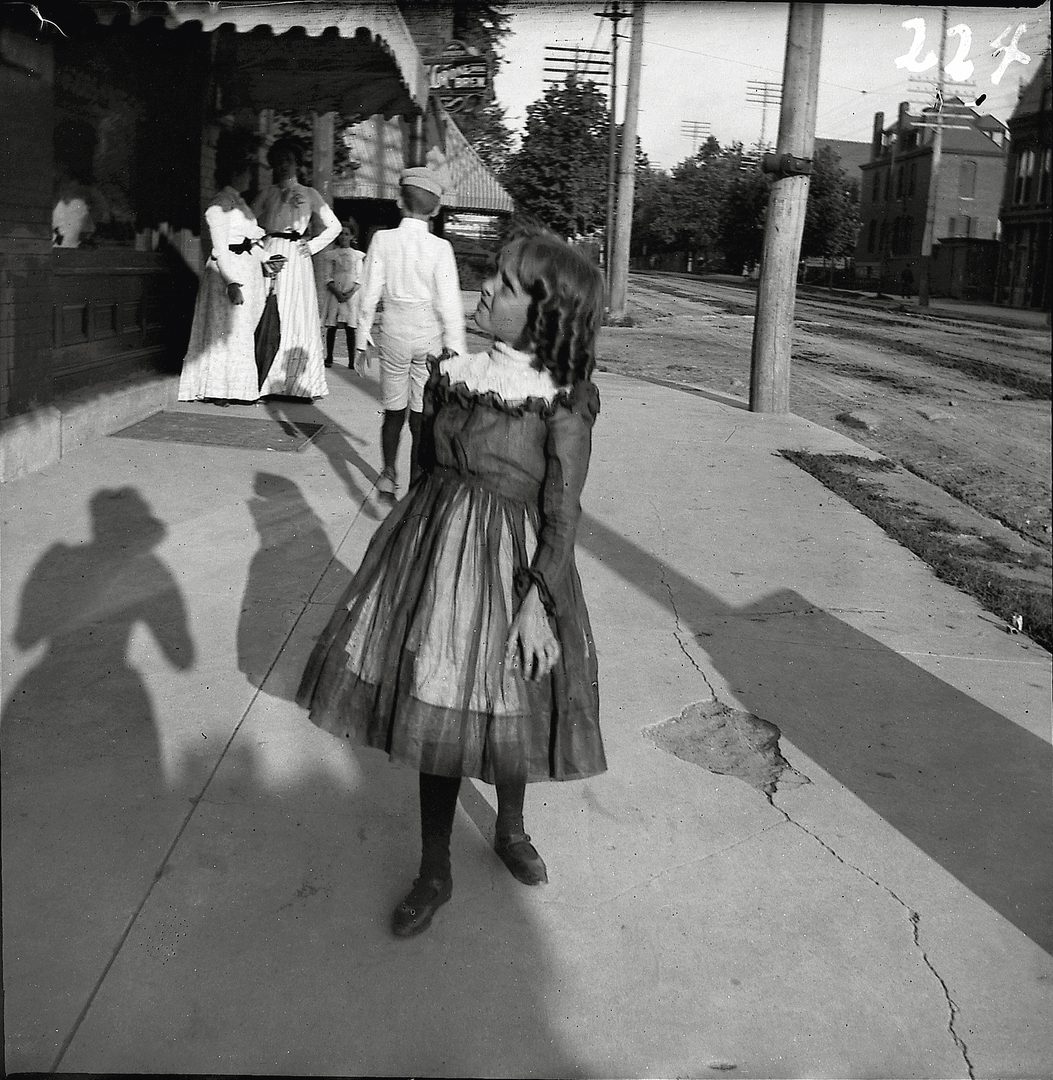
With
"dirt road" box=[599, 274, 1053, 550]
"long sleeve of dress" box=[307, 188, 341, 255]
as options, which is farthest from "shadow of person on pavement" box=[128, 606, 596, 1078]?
"long sleeve of dress" box=[307, 188, 341, 255]

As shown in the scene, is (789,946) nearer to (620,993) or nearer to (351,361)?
(620,993)

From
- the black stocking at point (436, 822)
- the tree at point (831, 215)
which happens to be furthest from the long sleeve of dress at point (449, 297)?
the tree at point (831, 215)

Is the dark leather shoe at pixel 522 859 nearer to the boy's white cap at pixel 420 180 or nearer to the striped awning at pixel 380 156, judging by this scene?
the boy's white cap at pixel 420 180

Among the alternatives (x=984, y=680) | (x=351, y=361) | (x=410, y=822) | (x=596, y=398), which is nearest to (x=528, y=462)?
(x=596, y=398)

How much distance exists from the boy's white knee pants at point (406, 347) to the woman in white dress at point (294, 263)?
9.25 ft

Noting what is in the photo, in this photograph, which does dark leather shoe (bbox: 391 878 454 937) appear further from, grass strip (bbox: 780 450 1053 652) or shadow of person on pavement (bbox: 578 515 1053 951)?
grass strip (bbox: 780 450 1053 652)

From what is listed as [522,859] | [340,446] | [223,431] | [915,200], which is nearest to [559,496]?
[522,859]

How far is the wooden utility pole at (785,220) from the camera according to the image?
954cm

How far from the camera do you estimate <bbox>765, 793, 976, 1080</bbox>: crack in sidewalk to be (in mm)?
2354

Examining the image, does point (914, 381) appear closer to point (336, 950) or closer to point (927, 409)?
point (927, 409)

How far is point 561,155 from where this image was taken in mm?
22500

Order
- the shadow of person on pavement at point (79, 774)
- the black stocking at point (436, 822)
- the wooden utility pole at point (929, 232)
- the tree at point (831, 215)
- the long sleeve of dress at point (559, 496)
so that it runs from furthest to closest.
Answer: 1. the wooden utility pole at point (929, 232)
2. the tree at point (831, 215)
3. the black stocking at point (436, 822)
4. the long sleeve of dress at point (559, 496)
5. the shadow of person on pavement at point (79, 774)

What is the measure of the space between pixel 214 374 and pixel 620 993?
6831 mm

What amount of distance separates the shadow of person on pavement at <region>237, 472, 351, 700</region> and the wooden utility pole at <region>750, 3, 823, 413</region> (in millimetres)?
5353
